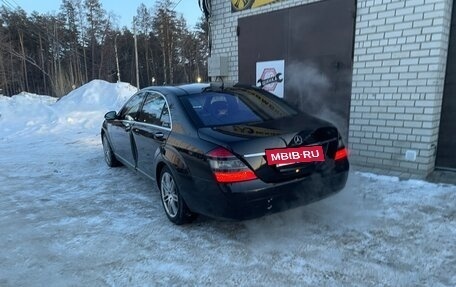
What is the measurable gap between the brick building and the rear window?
1955mm

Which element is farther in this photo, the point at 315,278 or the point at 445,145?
the point at 445,145

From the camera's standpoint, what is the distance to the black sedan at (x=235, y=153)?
2.88 meters

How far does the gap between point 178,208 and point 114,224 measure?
754 millimetres

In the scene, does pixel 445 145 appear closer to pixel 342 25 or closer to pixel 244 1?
pixel 342 25

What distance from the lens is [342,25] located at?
5.43 m

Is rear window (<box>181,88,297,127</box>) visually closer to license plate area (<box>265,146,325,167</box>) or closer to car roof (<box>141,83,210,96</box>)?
car roof (<box>141,83,210,96</box>)

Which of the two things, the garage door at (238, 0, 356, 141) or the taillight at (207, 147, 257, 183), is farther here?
the garage door at (238, 0, 356, 141)

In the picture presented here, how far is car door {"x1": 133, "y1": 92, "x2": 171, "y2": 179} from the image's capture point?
3776 mm

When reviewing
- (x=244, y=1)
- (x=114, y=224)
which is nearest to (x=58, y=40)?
(x=244, y=1)

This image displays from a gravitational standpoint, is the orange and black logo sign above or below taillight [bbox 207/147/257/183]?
above

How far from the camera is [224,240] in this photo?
10.7ft

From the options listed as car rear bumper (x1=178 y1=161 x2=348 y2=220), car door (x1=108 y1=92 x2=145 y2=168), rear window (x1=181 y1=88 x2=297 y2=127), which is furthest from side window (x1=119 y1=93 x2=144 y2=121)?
car rear bumper (x1=178 y1=161 x2=348 y2=220)

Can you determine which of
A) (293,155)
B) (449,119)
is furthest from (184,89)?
(449,119)

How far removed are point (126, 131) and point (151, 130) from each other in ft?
3.29
